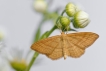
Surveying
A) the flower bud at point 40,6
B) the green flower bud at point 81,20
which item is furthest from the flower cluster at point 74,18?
the flower bud at point 40,6

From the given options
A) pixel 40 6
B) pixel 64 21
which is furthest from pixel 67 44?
pixel 40 6

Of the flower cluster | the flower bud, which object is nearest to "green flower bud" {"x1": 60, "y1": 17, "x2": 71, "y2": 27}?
the flower cluster

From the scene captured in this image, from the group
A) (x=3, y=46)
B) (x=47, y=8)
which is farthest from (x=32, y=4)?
(x=3, y=46)

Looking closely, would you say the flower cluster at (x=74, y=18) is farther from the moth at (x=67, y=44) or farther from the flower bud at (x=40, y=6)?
the flower bud at (x=40, y=6)

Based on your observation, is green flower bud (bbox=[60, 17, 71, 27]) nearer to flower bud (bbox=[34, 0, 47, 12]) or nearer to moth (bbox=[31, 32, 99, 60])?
moth (bbox=[31, 32, 99, 60])

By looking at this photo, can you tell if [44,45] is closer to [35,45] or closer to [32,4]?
[35,45]

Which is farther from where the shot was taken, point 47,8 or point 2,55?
point 47,8

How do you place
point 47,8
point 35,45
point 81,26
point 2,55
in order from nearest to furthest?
point 35,45 → point 81,26 → point 2,55 → point 47,8
